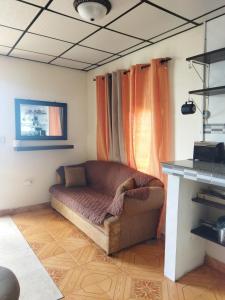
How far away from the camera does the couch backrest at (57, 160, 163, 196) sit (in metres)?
2.82

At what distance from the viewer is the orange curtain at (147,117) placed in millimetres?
2727

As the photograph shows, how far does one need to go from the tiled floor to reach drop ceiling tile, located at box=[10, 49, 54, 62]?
252 centimetres

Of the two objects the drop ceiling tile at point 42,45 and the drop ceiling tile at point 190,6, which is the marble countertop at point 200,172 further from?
the drop ceiling tile at point 42,45

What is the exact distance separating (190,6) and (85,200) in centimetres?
244

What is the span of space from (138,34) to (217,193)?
1.92m

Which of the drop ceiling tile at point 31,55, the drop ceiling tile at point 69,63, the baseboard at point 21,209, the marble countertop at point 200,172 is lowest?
the baseboard at point 21,209

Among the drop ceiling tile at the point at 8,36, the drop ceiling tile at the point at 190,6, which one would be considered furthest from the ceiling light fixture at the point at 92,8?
the drop ceiling tile at the point at 8,36

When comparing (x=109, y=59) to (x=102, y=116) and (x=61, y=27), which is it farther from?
(x=61, y=27)

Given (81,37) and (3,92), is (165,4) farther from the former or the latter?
(3,92)

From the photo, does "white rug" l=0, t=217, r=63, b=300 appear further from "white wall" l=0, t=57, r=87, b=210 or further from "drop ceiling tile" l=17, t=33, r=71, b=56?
"drop ceiling tile" l=17, t=33, r=71, b=56

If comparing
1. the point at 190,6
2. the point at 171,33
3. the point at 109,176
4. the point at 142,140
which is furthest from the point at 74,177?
the point at 190,6

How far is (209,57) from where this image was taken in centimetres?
211

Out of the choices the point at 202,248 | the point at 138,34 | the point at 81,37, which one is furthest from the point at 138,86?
the point at 202,248

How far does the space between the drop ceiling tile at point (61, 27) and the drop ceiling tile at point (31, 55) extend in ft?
2.70
